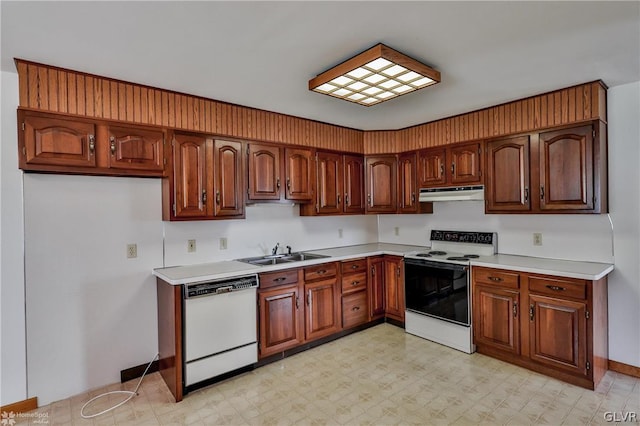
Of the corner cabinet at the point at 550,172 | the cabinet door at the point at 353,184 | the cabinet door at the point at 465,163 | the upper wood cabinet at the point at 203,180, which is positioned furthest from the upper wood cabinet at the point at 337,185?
the corner cabinet at the point at 550,172

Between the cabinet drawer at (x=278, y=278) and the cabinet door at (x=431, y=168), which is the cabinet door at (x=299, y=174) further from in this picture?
the cabinet door at (x=431, y=168)

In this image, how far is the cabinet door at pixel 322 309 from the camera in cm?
340

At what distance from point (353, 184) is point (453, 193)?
3.90ft

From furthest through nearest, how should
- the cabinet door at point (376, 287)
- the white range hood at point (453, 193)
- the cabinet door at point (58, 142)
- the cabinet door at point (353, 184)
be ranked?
the cabinet door at point (353, 184)
the cabinet door at point (376, 287)
the white range hood at point (453, 193)
the cabinet door at point (58, 142)

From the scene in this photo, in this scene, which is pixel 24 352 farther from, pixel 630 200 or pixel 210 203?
pixel 630 200

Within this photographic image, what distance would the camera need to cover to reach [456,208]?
4.06 meters

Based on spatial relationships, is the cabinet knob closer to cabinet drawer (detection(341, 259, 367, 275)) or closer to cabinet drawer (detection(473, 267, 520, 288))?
cabinet drawer (detection(341, 259, 367, 275))

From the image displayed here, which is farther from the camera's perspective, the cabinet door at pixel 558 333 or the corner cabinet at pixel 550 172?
the corner cabinet at pixel 550 172

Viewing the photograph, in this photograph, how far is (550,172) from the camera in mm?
3020

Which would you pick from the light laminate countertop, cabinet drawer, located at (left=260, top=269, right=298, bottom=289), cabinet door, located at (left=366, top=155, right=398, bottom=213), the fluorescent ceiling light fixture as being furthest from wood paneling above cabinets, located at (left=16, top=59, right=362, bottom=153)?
cabinet drawer, located at (left=260, top=269, right=298, bottom=289)

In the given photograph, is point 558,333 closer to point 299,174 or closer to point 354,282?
point 354,282

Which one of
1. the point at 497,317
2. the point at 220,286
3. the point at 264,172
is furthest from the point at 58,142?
the point at 497,317

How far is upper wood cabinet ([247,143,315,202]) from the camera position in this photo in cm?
336

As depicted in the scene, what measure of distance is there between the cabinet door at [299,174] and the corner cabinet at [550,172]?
188 cm
